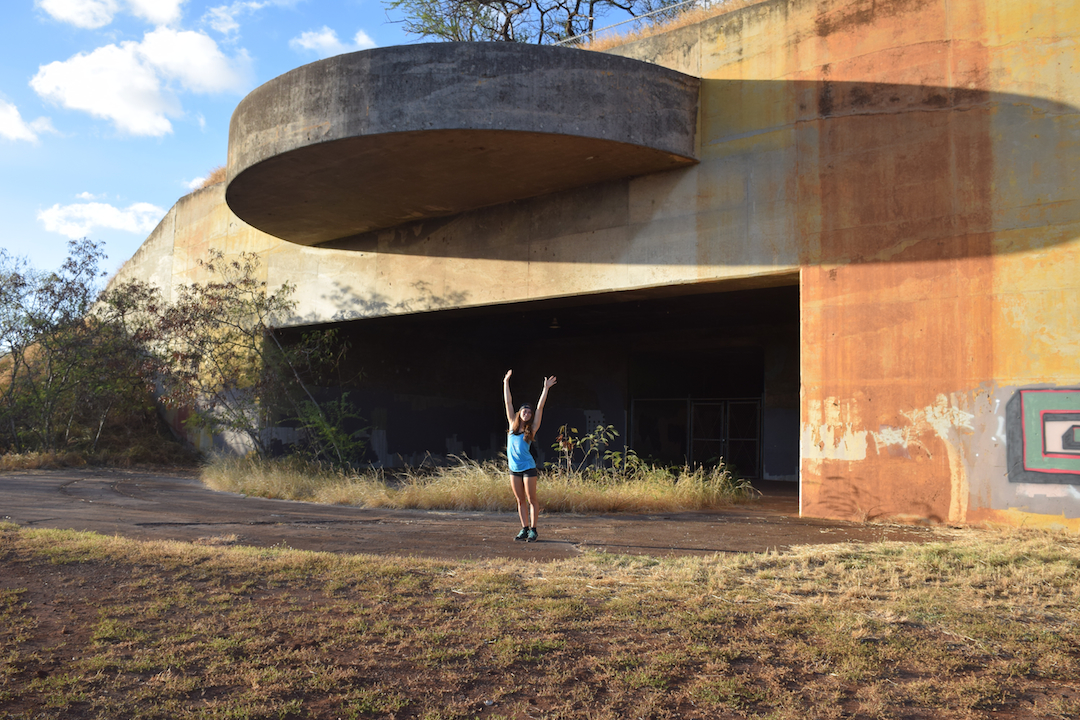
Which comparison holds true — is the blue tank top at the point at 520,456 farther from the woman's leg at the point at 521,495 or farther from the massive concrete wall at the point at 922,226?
the massive concrete wall at the point at 922,226

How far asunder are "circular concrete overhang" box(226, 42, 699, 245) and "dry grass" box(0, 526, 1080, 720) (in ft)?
20.5

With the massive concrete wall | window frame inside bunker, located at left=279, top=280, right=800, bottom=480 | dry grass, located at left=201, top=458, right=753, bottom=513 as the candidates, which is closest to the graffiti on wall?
the massive concrete wall

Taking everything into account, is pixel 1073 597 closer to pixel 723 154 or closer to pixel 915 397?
pixel 915 397

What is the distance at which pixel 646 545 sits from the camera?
24.1 feet

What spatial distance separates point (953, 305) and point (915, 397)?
1182 millimetres

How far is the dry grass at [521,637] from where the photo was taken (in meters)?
3.15

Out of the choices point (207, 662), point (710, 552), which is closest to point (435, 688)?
point (207, 662)

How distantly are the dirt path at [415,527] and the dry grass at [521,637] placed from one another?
3.43 feet

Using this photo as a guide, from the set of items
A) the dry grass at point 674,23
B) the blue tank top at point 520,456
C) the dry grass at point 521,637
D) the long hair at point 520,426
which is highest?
the dry grass at point 674,23

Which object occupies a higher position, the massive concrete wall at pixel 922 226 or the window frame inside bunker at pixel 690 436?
the massive concrete wall at pixel 922 226

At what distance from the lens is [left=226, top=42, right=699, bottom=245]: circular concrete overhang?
393 inches

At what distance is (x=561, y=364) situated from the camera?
22.7 meters

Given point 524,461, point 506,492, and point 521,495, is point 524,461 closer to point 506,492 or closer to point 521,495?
point 521,495

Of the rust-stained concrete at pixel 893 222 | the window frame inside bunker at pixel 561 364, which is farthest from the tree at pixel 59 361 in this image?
the rust-stained concrete at pixel 893 222
